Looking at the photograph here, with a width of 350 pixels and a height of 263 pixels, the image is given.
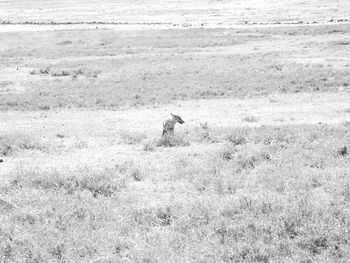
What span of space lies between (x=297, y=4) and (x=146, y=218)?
9586 cm

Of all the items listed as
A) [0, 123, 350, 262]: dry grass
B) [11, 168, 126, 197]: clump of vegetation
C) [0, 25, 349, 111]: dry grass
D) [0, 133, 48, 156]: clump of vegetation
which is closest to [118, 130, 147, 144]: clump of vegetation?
[0, 133, 48, 156]: clump of vegetation

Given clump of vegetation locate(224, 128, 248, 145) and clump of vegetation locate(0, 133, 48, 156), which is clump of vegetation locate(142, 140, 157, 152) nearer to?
clump of vegetation locate(224, 128, 248, 145)

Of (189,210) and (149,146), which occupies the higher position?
(189,210)

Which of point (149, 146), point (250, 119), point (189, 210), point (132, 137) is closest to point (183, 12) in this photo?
point (250, 119)

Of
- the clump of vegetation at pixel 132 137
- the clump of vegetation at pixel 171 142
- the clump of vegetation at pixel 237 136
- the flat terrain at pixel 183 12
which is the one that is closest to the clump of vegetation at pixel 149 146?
the clump of vegetation at pixel 171 142

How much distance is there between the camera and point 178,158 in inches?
613

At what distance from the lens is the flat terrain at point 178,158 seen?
9062mm

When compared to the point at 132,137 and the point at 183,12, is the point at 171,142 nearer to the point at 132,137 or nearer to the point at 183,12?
the point at 132,137

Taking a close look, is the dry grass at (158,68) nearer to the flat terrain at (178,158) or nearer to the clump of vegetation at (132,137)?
the flat terrain at (178,158)

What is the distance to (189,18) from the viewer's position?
86.2 metres

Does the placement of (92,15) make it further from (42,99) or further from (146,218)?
(146,218)

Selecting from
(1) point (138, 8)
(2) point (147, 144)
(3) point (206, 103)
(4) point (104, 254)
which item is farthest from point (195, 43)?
(1) point (138, 8)

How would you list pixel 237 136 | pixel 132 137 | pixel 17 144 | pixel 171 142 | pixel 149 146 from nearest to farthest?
pixel 149 146 < pixel 171 142 < pixel 17 144 < pixel 237 136 < pixel 132 137

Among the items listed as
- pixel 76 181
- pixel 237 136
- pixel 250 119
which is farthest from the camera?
pixel 250 119
